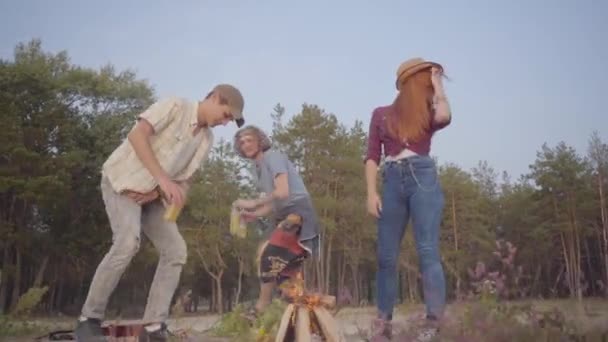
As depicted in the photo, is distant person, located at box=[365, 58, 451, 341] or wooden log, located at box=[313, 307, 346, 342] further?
distant person, located at box=[365, 58, 451, 341]

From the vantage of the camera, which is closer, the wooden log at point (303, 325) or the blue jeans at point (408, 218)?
the wooden log at point (303, 325)

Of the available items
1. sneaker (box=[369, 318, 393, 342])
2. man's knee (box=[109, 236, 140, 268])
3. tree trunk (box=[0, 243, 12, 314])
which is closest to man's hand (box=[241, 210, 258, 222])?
man's knee (box=[109, 236, 140, 268])

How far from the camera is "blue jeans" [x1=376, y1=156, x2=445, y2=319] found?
3.79 meters

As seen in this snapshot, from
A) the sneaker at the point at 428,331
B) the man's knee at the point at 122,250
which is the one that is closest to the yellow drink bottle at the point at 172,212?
the man's knee at the point at 122,250

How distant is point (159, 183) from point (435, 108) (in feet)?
6.58

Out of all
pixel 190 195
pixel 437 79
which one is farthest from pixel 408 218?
pixel 190 195

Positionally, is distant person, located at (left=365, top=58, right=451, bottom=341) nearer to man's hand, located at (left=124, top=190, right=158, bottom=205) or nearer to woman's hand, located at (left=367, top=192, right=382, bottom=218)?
woman's hand, located at (left=367, top=192, right=382, bottom=218)

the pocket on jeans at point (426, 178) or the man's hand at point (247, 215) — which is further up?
the pocket on jeans at point (426, 178)

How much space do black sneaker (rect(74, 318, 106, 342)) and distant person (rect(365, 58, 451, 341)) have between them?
1.80 m

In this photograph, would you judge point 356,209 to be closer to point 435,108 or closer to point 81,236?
point 81,236

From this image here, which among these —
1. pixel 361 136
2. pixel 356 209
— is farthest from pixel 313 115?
pixel 356 209

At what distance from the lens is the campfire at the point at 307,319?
326cm

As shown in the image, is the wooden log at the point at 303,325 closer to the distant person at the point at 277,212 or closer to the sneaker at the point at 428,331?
the sneaker at the point at 428,331

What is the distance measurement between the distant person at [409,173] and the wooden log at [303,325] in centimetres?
64
